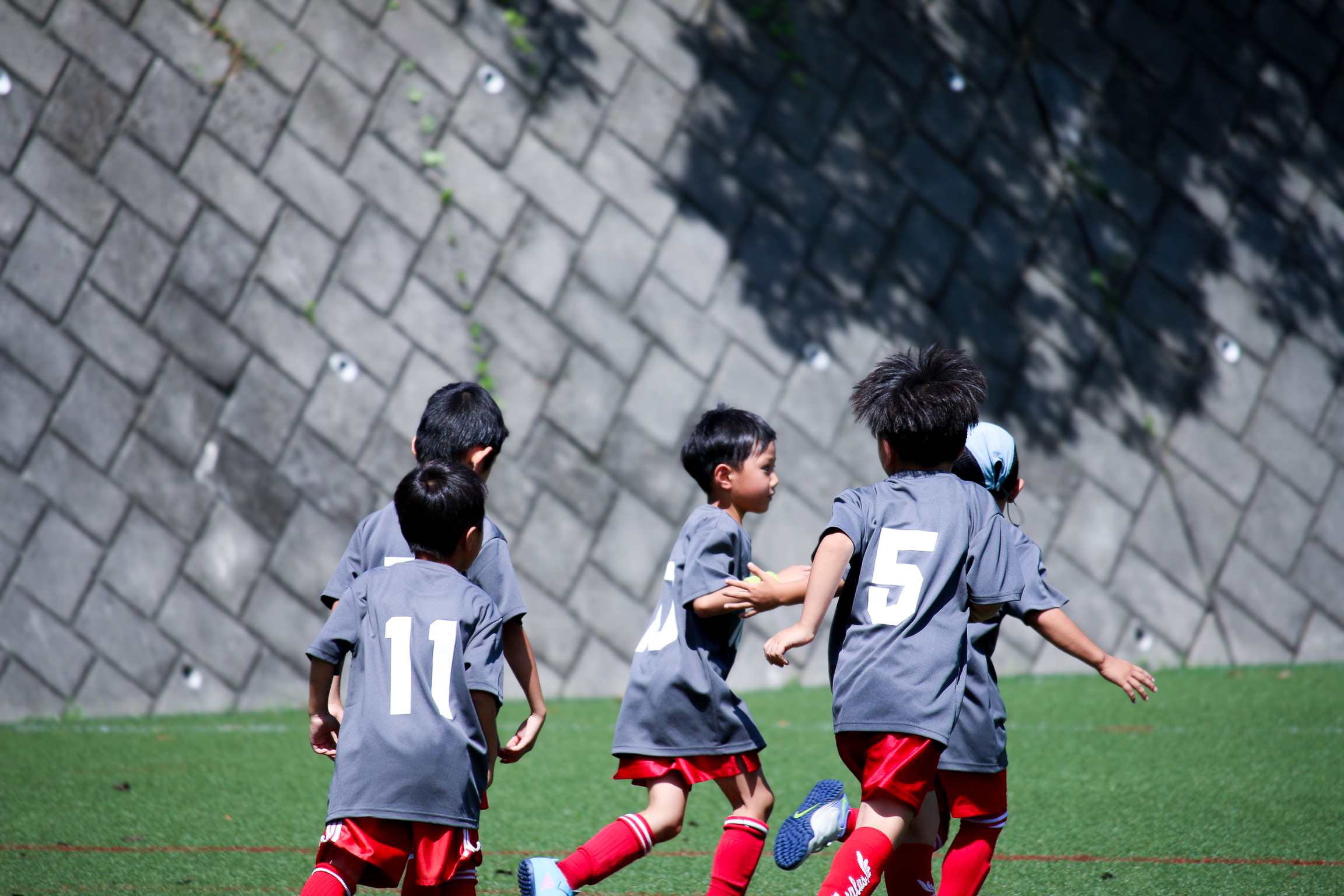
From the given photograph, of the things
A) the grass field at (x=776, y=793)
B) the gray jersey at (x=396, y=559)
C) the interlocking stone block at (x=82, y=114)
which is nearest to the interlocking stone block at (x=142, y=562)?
the grass field at (x=776, y=793)

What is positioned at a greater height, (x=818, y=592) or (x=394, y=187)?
(x=394, y=187)

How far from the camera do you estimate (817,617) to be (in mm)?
2268

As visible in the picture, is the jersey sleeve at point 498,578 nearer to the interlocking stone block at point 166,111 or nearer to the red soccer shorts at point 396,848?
the red soccer shorts at point 396,848

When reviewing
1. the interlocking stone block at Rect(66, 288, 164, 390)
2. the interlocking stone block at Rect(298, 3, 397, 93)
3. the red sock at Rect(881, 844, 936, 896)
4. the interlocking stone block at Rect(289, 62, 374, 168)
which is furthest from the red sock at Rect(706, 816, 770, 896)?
the interlocking stone block at Rect(298, 3, 397, 93)

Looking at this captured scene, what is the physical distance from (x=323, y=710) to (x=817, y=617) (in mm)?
1010

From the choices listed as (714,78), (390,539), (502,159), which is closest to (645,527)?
(502,159)

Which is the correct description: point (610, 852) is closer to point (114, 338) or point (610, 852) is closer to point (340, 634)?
point (340, 634)

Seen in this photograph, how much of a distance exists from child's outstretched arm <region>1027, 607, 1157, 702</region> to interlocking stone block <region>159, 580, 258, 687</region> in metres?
4.35

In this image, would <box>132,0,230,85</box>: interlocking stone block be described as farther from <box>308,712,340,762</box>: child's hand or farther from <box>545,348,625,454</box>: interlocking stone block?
<box>308,712,340,762</box>: child's hand

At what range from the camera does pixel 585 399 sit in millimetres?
6055

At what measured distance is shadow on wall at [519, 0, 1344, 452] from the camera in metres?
6.44

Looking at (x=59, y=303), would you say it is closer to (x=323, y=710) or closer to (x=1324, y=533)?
(x=323, y=710)

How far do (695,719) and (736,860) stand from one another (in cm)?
32

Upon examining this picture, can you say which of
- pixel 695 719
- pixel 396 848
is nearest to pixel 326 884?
pixel 396 848
